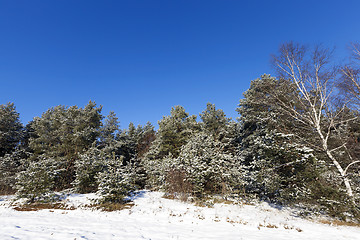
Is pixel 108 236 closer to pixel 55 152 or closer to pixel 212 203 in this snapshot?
pixel 212 203

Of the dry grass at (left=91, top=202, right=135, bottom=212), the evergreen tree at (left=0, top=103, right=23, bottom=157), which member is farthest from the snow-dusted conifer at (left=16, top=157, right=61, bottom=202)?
the evergreen tree at (left=0, top=103, right=23, bottom=157)

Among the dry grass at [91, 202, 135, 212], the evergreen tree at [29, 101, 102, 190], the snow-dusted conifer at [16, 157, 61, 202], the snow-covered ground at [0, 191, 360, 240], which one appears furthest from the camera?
the evergreen tree at [29, 101, 102, 190]

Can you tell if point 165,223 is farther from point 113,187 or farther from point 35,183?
point 35,183

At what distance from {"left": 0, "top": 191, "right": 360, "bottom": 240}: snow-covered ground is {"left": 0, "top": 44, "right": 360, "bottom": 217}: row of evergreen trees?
168 cm

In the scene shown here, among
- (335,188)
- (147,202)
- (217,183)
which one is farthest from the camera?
(217,183)

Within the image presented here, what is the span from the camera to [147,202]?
12312mm

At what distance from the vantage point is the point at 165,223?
26.7 feet

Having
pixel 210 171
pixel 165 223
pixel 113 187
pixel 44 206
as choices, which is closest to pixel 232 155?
pixel 210 171

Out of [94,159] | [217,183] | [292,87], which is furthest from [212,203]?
[94,159]

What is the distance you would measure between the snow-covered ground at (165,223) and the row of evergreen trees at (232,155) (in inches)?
66.2

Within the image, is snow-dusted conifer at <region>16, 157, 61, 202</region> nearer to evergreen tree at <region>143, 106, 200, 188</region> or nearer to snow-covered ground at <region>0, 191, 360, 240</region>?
snow-covered ground at <region>0, 191, 360, 240</region>

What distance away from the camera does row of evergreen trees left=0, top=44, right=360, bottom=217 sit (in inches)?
400

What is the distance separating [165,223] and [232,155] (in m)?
11.6

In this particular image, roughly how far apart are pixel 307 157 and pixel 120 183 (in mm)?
12838
